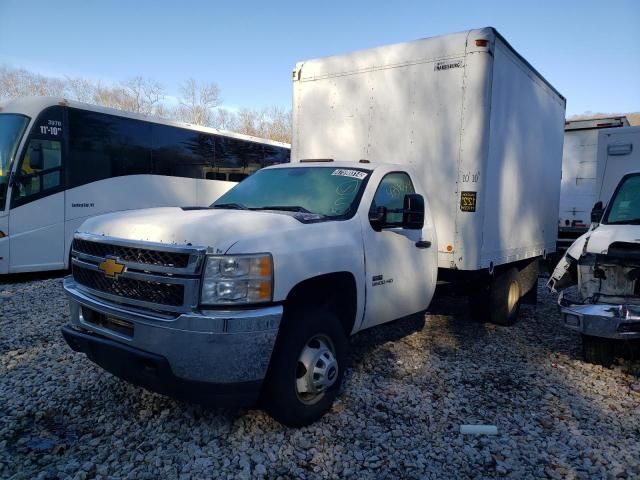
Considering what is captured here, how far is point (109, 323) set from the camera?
11.0ft

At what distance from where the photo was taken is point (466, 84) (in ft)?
17.3

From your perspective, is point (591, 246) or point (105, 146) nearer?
point (591, 246)

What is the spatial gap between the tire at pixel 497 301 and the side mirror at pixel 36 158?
316 inches

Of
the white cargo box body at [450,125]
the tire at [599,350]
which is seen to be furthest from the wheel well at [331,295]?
the tire at [599,350]

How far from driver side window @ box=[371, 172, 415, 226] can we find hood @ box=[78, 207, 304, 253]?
1.13 metres

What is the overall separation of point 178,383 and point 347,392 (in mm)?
1756

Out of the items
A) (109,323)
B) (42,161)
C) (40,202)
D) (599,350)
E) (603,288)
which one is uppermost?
(42,161)

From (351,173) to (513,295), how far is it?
142 inches

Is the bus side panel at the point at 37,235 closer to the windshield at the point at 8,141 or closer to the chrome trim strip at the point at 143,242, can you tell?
the windshield at the point at 8,141

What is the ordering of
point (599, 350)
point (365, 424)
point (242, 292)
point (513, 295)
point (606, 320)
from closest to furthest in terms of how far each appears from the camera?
point (242, 292), point (365, 424), point (606, 320), point (599, 350), point (513, 295)

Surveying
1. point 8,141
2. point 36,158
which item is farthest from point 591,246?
point 8,141

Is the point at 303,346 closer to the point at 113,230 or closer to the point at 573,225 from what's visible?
the point at 113,230

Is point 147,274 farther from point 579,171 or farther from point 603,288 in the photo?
point 579,171

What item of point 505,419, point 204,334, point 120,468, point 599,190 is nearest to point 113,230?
point 204,334
